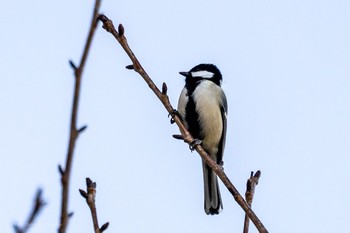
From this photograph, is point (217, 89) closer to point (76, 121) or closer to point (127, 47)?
point (127, 47)

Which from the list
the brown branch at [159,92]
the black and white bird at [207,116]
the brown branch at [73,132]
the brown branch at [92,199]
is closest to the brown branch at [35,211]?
the brown branch at [73,132]

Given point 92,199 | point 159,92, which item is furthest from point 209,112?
point 92,199

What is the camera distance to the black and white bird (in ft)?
17.6

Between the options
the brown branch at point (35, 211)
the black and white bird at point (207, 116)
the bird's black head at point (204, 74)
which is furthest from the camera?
the bird's black head at point (204, 74)

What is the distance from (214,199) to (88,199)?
136 inches

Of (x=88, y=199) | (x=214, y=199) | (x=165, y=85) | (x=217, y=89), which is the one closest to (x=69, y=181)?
(x=88, y=199)

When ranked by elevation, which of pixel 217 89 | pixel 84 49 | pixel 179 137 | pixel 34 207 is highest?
pixel 217 89

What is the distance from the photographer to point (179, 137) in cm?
345

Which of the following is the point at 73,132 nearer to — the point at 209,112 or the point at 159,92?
the point at 159,92

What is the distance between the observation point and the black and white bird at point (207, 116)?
5.37 meters

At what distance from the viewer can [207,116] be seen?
5.42m

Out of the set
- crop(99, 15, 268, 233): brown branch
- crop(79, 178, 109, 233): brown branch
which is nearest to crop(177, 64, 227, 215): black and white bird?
crop(99, 15, 268, 233): brown branch

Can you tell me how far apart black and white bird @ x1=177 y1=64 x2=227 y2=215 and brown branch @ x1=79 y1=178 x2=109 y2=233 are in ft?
10.7

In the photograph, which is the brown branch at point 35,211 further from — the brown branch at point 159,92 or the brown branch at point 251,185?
the brown branch at point 251,185
